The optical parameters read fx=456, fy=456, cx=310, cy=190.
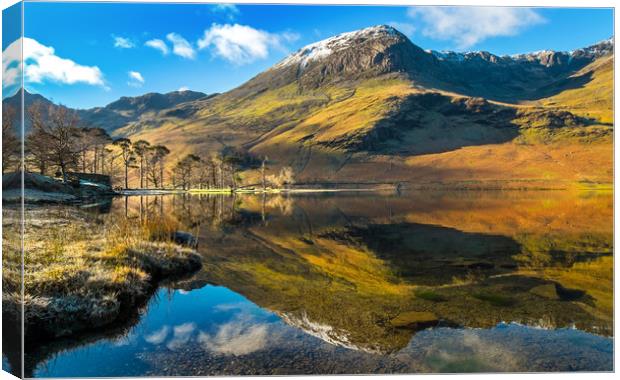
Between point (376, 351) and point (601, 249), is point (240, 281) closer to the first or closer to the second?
point (376, 351)

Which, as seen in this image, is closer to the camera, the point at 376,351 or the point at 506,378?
the point at 506,378

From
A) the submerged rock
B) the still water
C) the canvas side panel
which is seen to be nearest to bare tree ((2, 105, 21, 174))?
the canvas side panel

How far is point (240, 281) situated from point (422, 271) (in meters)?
7.90

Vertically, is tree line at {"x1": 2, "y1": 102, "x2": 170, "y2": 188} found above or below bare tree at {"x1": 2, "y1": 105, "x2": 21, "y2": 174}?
above

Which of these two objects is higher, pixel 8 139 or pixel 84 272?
pixel 8 139

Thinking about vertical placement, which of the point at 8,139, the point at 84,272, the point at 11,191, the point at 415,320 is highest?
the point at 8,139

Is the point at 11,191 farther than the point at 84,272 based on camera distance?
No

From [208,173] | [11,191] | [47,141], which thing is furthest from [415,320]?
[208,173]

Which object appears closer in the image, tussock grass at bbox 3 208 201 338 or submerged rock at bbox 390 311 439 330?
tussock grass at bbox 3 208 201 338

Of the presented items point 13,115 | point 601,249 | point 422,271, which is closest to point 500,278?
point 422,271

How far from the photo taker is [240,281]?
704 inches

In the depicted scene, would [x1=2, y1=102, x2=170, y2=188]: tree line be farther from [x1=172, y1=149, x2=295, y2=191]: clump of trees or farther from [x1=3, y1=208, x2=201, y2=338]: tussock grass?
[x1=172, y1=149, x2=295, y2=191]: clump of trees

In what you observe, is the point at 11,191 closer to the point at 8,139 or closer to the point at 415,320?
the point at 8,139

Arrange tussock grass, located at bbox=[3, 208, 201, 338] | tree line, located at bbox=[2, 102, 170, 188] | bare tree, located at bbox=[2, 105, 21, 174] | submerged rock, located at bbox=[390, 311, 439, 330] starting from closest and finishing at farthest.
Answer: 1. bare tree, located at bbox=[2, 105, 21, 174]
2. tree line, located at bbox=[2, 102, 170, 188]
3. tussock grass, located at bbox=[3, 208, 201, 338]
4. submerged rock, located at bbox=[390, 311, 439, 330]
